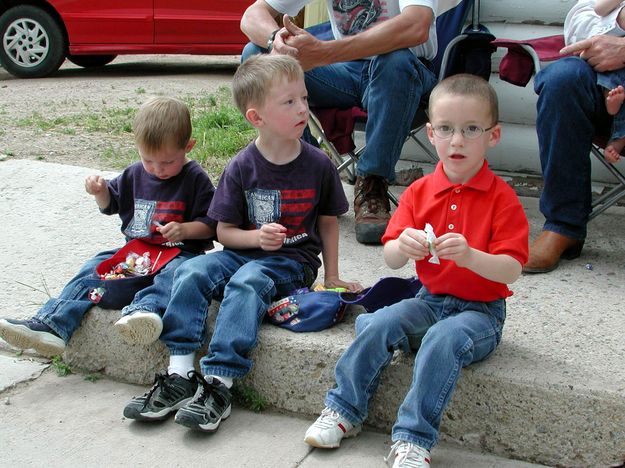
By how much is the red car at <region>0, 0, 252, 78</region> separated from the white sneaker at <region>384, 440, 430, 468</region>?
7.94 metres

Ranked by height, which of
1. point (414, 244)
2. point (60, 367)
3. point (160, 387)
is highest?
point (414, 244)

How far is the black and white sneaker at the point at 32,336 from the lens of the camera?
299 centimetres

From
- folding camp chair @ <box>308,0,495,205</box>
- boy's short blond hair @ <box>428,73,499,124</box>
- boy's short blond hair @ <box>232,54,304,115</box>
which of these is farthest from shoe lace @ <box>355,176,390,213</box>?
boy's short blond hair @ <box>428,73,499,124</box>

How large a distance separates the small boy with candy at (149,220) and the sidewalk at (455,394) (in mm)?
125

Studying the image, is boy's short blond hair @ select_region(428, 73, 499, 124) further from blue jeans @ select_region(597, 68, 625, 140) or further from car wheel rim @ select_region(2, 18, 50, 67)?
car wheel rim @ select_region(2, 18, 50, 67)

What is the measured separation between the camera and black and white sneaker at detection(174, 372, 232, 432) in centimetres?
261

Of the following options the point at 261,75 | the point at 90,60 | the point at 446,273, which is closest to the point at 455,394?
the point at 446,273

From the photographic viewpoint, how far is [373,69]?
3762 mm

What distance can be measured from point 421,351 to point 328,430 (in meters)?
0.37

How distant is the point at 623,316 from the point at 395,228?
87 centimetres

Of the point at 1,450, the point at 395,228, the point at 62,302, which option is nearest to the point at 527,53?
the point at 395,228

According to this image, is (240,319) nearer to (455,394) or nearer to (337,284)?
(337,284)

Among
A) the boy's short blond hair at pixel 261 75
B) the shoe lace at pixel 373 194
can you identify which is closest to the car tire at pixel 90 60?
the shoe lace at pixel 373 194

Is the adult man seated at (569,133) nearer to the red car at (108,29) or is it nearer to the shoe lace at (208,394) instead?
the shoe lace at (208,394)
